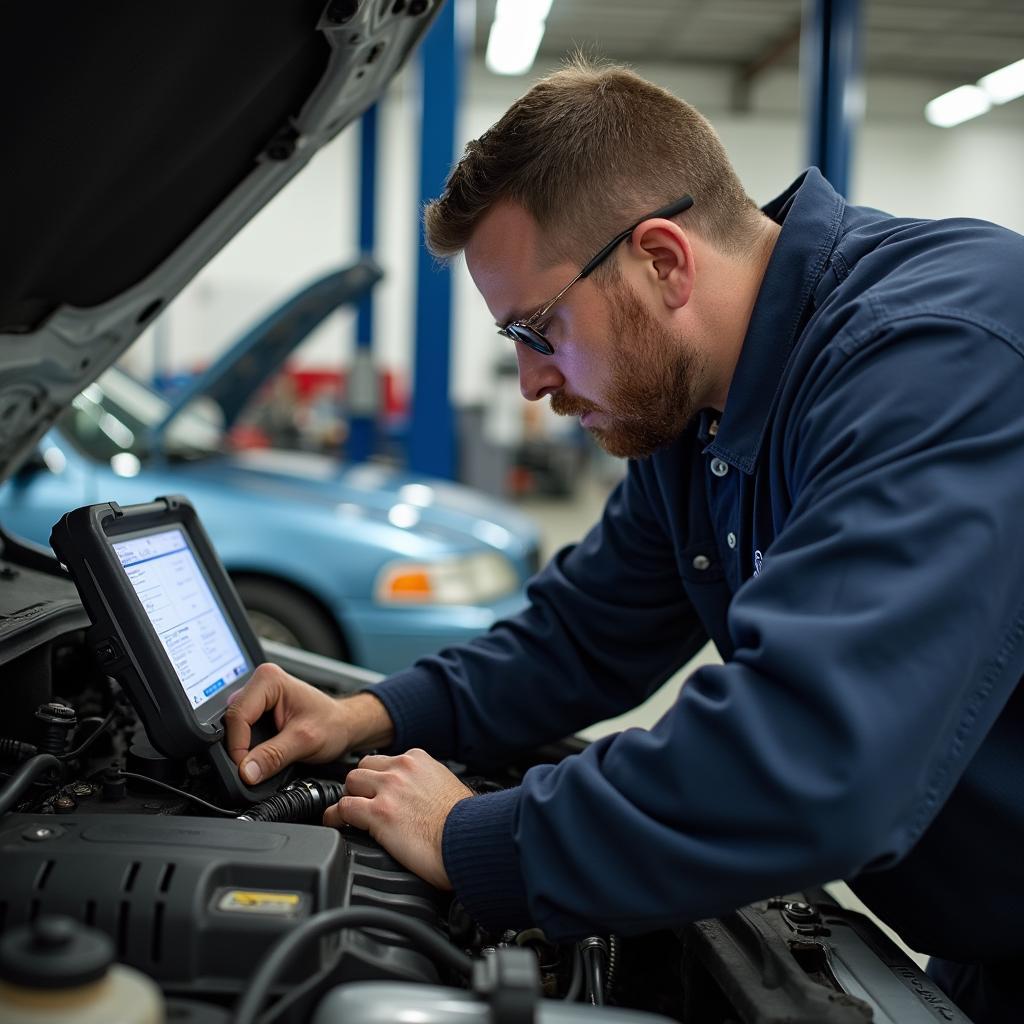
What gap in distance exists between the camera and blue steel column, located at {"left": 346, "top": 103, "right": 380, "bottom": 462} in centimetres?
557

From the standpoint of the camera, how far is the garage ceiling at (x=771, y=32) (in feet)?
31.0

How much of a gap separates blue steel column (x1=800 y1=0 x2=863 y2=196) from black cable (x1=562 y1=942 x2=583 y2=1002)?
4102 millimetres

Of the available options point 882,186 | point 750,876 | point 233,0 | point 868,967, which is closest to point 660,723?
point 750,876

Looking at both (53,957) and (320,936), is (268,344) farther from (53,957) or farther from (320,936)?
(53,957)

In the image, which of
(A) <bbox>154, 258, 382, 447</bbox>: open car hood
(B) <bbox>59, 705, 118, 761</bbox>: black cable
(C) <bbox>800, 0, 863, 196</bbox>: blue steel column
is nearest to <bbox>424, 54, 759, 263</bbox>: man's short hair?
(B) <bbox>59, 705, 118, 761</bbox>: black cable

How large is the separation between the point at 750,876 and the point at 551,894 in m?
0.16

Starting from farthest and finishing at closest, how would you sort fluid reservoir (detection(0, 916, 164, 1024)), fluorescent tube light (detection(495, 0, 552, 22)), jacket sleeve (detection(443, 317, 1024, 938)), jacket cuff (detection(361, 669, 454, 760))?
fluorescent tube light (detection(495, 0, 552, 22)), jacket cuff (detection(361, 669, 454, 760)), jacket sleeve (detection(443, 317, 1024, 938)), fluid reservoir (detection(0, 916, 164, 1024))

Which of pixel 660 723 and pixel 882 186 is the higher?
pixel 882 186

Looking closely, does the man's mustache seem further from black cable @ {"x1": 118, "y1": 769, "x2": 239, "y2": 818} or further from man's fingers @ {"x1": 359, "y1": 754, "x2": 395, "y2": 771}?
black cable @ {"x1": 118, "y1": 769, "x2": 239, "y2": 818}

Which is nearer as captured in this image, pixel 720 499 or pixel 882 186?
pixel 720 499

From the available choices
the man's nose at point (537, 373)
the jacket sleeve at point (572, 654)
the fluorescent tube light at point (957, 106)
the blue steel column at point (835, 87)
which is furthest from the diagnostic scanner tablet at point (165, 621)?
the fluorescent tube light at point (957, 106)

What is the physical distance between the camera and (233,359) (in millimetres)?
3312

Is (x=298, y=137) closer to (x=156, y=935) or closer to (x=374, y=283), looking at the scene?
(x=156, y=935)

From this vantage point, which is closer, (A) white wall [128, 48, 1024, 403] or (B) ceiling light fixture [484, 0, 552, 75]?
(B) ceiling light fixture [484, 0, 552, 75]
